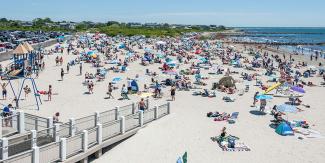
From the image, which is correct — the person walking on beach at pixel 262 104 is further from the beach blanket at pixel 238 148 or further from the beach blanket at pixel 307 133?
the beach blanket at pixel 238 148

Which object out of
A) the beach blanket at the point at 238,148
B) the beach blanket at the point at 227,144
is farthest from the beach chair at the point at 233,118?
the beach blanket at the point at 238,148

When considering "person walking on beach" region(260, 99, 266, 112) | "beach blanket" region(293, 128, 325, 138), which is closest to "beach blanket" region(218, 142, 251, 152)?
"beach blanket" region(293, 128, 325, 138)

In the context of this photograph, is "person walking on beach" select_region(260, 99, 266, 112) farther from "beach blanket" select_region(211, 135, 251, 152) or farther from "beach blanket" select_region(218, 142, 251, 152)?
"beach blanket" select_region(218, 142, 251, 152)

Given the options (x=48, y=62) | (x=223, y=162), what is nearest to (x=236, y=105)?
(x=223, y=162)

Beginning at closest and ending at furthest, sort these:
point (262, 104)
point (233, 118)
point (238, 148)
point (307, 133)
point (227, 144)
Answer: point (238, 148)
point (227, 144)
point (307, 133)
point (233, 118)
point (262, 104)

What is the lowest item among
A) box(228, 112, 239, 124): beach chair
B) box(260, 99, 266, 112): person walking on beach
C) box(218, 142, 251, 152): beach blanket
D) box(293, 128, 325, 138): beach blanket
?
box(218, 142, 251, 152): beach blanket

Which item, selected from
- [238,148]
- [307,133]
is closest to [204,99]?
[307,133]

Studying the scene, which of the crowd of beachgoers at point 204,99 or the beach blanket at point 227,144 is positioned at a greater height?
the crowd of beachgoers at point 204,99

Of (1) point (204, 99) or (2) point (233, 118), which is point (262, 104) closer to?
(2) point (233, 118)

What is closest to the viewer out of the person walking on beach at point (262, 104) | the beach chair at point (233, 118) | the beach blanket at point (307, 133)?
the beach blanket at point (307, 133)

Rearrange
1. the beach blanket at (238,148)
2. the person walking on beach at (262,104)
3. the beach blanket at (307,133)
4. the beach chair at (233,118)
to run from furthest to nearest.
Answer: the person walking on beach at (262,104) → the beach chair at (233,118) → the beach blanket at (307,133) → the beach blanket at (238,148)

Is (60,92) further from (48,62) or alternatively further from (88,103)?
(48,62)
